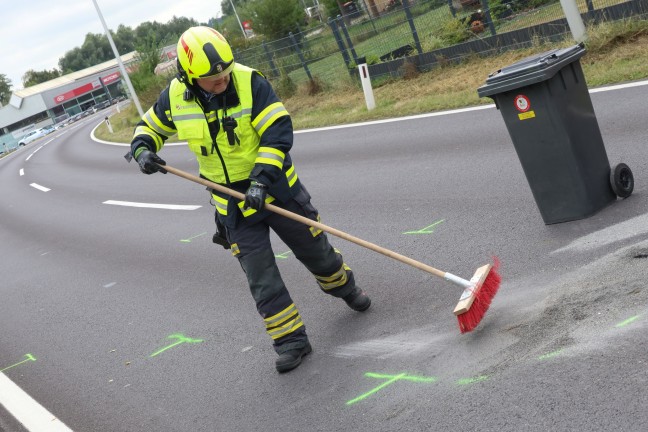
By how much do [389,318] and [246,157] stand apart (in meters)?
1.41

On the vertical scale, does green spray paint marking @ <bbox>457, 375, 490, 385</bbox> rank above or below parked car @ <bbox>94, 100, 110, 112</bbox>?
below

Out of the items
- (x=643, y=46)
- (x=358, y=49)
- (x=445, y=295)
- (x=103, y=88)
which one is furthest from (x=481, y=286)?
(x=103, y=88)

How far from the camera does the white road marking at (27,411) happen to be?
5491 millimetres

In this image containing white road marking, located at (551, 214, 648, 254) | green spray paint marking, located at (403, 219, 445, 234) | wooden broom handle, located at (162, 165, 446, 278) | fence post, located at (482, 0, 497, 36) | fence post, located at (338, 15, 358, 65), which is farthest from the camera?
fence post, located at (338, 15, 358, 65)

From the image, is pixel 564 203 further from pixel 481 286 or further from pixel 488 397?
pixel 488 397

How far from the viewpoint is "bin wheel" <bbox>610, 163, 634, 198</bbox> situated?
20.5 ft

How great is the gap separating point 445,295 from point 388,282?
0.79 metres

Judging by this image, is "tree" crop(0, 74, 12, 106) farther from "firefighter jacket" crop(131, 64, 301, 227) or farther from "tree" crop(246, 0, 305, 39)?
"firefighter jacket" crop(131, 64, 301, 227)

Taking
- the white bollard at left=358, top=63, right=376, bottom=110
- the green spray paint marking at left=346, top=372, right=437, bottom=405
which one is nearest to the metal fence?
the white bollard at left=358, top=63, right=376, bottom=110

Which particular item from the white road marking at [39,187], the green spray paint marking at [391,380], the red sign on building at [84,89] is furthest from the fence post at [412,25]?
the red sign on building at [84,89]

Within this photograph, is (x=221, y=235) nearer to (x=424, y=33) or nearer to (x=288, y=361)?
(x=288, y=361)

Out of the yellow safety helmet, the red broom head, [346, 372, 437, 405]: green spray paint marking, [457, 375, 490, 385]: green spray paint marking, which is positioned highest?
the yellow safety helmet

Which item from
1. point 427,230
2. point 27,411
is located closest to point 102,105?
point 427,230

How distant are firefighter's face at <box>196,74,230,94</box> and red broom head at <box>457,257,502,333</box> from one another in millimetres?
1885
